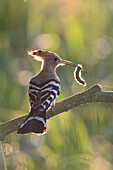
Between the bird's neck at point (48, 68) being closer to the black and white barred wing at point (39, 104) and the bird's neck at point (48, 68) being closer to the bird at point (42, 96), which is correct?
the bird at point (42, 96)

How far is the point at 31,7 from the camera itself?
406cm

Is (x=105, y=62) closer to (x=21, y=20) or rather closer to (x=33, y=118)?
(x=21, y=20)

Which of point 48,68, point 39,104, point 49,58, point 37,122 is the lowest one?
point 37,122

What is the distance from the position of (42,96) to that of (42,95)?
10 millimetres

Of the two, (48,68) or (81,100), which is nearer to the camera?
(81,100)

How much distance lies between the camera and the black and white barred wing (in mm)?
2188

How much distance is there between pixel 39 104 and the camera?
7.73ft

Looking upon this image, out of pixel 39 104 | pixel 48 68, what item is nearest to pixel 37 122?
pixel 39 104

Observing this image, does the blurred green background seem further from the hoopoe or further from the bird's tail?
the bird's tail

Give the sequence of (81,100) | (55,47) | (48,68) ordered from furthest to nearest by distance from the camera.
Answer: (55,47), (48,68), (81,100)

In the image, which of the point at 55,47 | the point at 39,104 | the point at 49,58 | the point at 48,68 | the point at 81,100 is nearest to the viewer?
the point at 81,100

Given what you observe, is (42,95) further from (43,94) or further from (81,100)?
(81,100)

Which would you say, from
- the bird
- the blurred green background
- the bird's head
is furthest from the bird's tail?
the bird's head

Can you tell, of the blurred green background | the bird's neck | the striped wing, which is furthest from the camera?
the blurred green background
